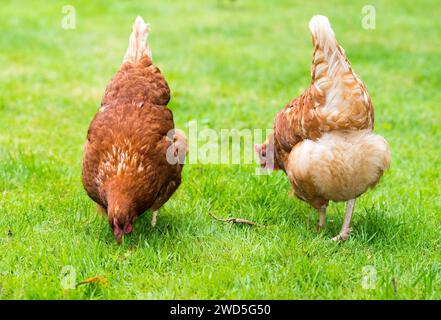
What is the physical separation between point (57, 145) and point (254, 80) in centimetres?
357

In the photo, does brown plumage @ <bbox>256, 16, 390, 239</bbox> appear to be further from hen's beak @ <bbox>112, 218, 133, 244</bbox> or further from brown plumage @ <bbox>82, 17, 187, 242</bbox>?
hen's beak @ <bbox>112, 218, 133, 244</bbox>

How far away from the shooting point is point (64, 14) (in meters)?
11.9

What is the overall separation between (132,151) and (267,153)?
1.24 metres

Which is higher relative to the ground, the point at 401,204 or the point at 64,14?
the point at 64,14

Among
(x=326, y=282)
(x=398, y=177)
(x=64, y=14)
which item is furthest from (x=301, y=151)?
(x=64, y=14)

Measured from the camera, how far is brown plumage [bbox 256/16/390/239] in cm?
363

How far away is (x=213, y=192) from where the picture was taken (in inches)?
187

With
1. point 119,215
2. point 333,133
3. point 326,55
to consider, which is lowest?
point 119,215

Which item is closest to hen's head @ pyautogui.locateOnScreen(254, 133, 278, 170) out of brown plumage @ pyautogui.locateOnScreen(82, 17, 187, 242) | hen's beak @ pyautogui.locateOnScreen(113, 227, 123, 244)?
brown plumage @ pyautogui.locateOnScreen(82, 17, 187, 242)

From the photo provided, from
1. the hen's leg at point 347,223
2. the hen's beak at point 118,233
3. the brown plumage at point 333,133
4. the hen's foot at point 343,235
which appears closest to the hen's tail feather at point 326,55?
the brown plumage at point 333,133

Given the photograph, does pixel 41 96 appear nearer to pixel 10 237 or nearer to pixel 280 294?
pixel 10 237

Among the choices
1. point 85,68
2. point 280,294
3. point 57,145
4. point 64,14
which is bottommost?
point 280,294

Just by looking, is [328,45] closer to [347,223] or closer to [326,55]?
[326,55]

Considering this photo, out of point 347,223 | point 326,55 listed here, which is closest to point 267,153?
point 347,223
